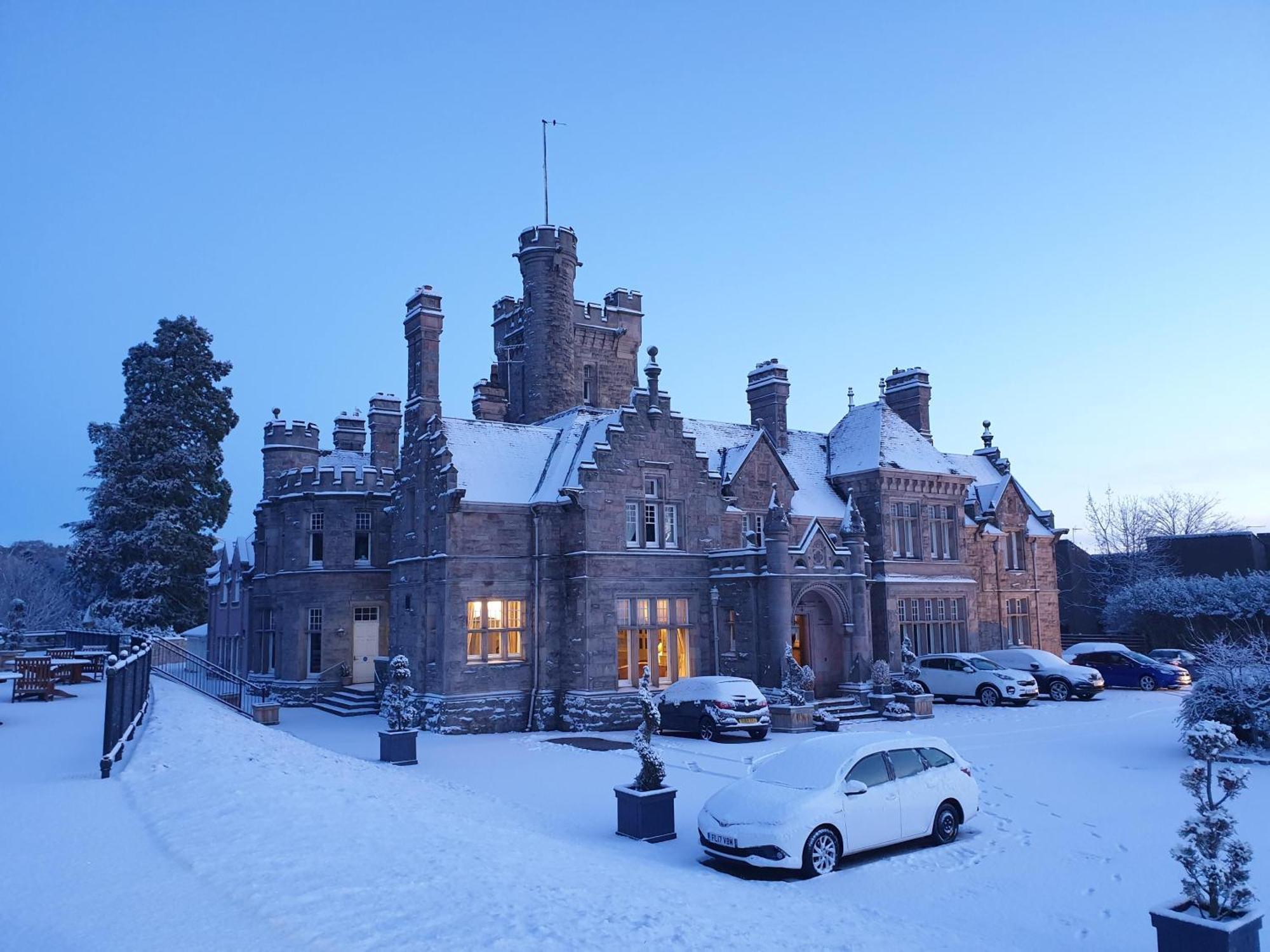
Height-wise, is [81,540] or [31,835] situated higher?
[81,540]

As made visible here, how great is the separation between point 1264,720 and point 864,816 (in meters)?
12.9

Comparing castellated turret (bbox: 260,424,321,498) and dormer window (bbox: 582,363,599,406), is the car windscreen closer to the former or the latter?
dormer window (bbox: 582,363,599,406)

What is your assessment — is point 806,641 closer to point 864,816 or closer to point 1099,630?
point 864,816

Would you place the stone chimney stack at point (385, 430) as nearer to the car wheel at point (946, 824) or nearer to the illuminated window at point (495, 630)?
the illuminated window at point (495, 630)

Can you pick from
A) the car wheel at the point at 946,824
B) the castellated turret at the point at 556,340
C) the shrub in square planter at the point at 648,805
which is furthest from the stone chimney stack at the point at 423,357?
the car wheel at the point at 946,824

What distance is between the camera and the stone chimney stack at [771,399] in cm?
3834

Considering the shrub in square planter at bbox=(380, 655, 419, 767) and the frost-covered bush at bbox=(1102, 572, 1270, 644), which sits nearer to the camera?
the shrub in square planter at bbox=(380, 655, 419, 767)

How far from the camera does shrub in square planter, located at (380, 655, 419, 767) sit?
2106cm

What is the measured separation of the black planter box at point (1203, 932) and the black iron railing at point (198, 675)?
22977mm

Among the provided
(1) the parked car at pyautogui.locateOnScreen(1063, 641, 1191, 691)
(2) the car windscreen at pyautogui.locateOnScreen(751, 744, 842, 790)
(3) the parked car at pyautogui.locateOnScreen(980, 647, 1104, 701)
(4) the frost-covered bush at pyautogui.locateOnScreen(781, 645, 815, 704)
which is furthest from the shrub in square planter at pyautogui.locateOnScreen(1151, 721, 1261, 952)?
(1) the parked car at pyautogui.locateOnScreen(1063, 641, 1191, 691)

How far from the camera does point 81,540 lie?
141 feet

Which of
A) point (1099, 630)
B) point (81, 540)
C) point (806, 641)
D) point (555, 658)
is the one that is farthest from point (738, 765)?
point (1099, 630)

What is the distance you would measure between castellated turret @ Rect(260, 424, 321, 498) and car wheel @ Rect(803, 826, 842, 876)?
3274 cm

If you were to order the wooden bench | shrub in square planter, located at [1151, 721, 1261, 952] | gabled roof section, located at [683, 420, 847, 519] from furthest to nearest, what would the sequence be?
gabled roof section, located at [683, 420, 847, 519] → the wooden bench → shrub in square planter, located at [1151, 721, 1261, 952]
